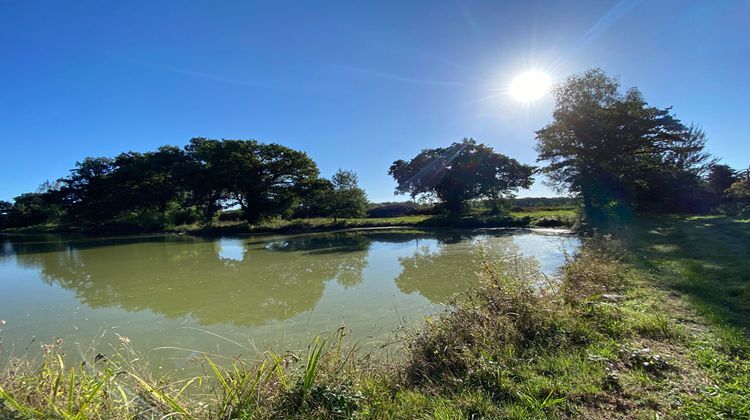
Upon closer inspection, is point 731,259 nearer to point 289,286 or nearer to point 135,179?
point 289,286

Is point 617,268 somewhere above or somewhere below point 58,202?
below

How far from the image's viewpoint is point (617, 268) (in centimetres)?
628

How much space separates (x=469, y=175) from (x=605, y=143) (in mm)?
12188

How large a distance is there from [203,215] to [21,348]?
117ft

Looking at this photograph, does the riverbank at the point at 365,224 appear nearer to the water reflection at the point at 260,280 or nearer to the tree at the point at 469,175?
the tree at the point at 469,175

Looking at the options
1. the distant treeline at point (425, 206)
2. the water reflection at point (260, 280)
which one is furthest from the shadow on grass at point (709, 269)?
the distant treeline at point (425, 206)

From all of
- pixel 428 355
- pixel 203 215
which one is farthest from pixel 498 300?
pixel 203 215

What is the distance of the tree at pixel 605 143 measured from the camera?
63.8 ft

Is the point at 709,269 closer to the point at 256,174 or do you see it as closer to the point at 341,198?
the point at 341,198

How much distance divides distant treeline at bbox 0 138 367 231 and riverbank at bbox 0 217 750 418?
27.1 meters

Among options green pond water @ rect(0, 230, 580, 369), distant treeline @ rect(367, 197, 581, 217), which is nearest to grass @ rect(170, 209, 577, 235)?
distant treeline @ rect(367, 197, 581, 217)

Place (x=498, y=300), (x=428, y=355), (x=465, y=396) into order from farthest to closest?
(x=498, y=300)
(x=428, y=355)
(x=465, y=396)

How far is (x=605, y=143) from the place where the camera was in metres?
19.8

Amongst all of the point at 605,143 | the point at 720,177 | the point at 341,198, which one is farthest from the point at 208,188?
the point at 720,177
